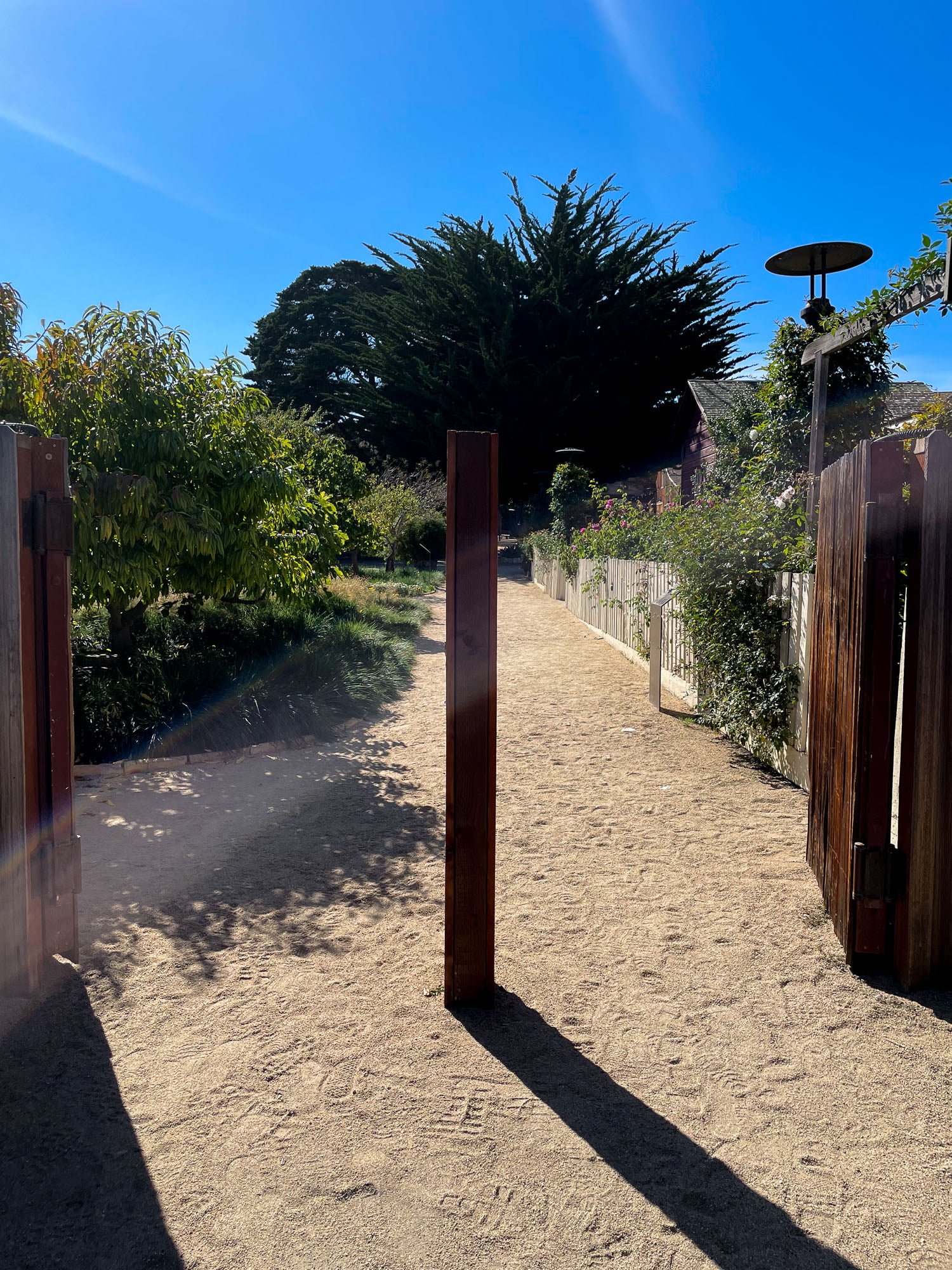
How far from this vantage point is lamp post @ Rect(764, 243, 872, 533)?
7930mm

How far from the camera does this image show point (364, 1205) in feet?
6.89

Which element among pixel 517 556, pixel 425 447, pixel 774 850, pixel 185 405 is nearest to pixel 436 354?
pixel 425 447

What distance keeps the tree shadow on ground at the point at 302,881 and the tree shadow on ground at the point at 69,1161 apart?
0.42 metres

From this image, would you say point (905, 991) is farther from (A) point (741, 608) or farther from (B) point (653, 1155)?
(A) point (741, 608)

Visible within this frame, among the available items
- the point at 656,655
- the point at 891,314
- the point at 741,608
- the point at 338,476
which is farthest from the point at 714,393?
the point at 741,608

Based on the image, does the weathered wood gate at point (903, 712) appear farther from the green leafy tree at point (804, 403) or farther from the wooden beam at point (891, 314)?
the green leafy tree at point (804, 403)

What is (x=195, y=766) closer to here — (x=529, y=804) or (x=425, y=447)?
(x=529, y=804)

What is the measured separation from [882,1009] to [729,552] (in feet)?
13.2

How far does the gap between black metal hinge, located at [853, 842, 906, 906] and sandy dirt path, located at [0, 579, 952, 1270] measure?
337mm

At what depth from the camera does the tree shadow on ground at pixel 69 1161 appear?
198cm

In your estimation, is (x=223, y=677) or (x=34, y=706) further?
(x=223, y=677)

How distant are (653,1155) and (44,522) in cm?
277

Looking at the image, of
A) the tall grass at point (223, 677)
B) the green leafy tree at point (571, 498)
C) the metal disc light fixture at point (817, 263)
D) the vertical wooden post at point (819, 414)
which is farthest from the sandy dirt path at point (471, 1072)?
the green leafy tree at point (571, 498)

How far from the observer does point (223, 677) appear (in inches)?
303
